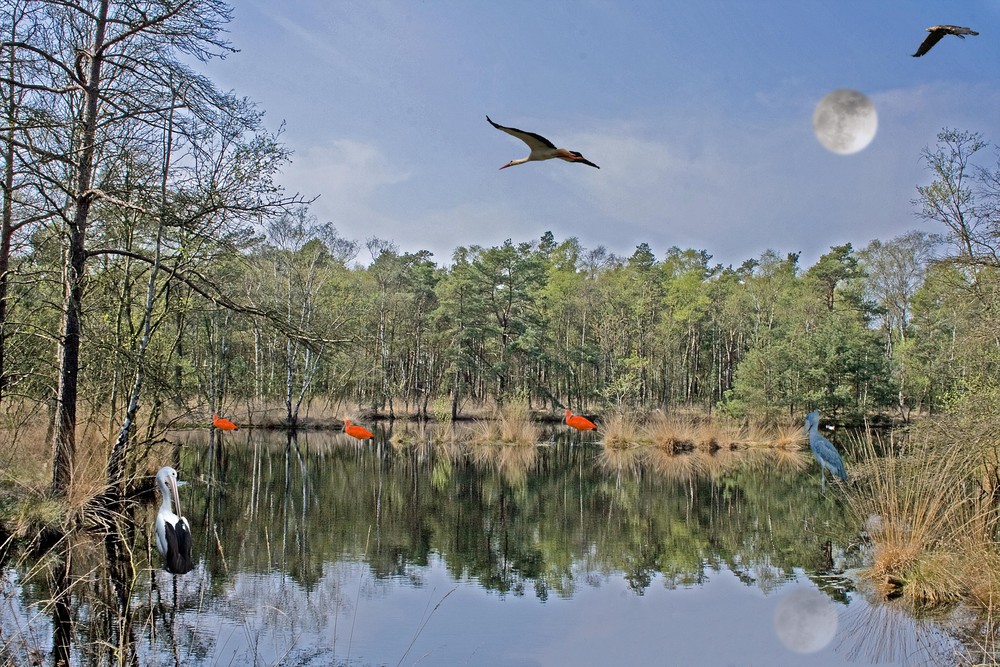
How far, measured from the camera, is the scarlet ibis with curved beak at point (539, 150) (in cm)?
312

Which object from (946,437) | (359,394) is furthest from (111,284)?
(359,394)

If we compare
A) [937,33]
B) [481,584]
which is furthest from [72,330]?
[937,33]

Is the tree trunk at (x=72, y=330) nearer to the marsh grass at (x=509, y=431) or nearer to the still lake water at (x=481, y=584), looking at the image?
the still lake water at (x=481, y=584)

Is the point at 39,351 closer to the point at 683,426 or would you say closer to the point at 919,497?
the point at 919,497

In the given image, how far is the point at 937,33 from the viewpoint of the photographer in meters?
3.43

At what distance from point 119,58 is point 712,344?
36.9 meters

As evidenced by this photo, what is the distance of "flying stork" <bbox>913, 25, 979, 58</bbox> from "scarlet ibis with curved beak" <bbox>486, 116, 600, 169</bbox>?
66.3 inches

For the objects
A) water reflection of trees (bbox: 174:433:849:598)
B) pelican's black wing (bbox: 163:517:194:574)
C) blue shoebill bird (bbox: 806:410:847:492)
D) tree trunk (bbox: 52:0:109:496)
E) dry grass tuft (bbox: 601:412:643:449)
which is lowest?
water reflection of trees (bbox: 174:433:849:598)

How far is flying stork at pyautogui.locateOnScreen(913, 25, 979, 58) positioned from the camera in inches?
128

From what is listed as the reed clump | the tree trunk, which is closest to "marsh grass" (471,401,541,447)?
the tree trunk

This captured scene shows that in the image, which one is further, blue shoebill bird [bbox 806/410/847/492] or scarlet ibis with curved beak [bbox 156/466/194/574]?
blue shoebill bird [bbox 806/410/847/492]

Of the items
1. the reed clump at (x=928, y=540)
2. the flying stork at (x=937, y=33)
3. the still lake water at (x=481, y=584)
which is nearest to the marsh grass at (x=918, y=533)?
the reed clump at (x=928, y=540)

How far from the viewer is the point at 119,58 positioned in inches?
310

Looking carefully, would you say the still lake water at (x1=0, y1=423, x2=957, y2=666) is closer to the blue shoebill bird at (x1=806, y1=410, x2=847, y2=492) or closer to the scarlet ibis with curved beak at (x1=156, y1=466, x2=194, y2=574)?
the scarlet ibis with curved beak at (x1=156, y1=466, x2=194, y2=574)
